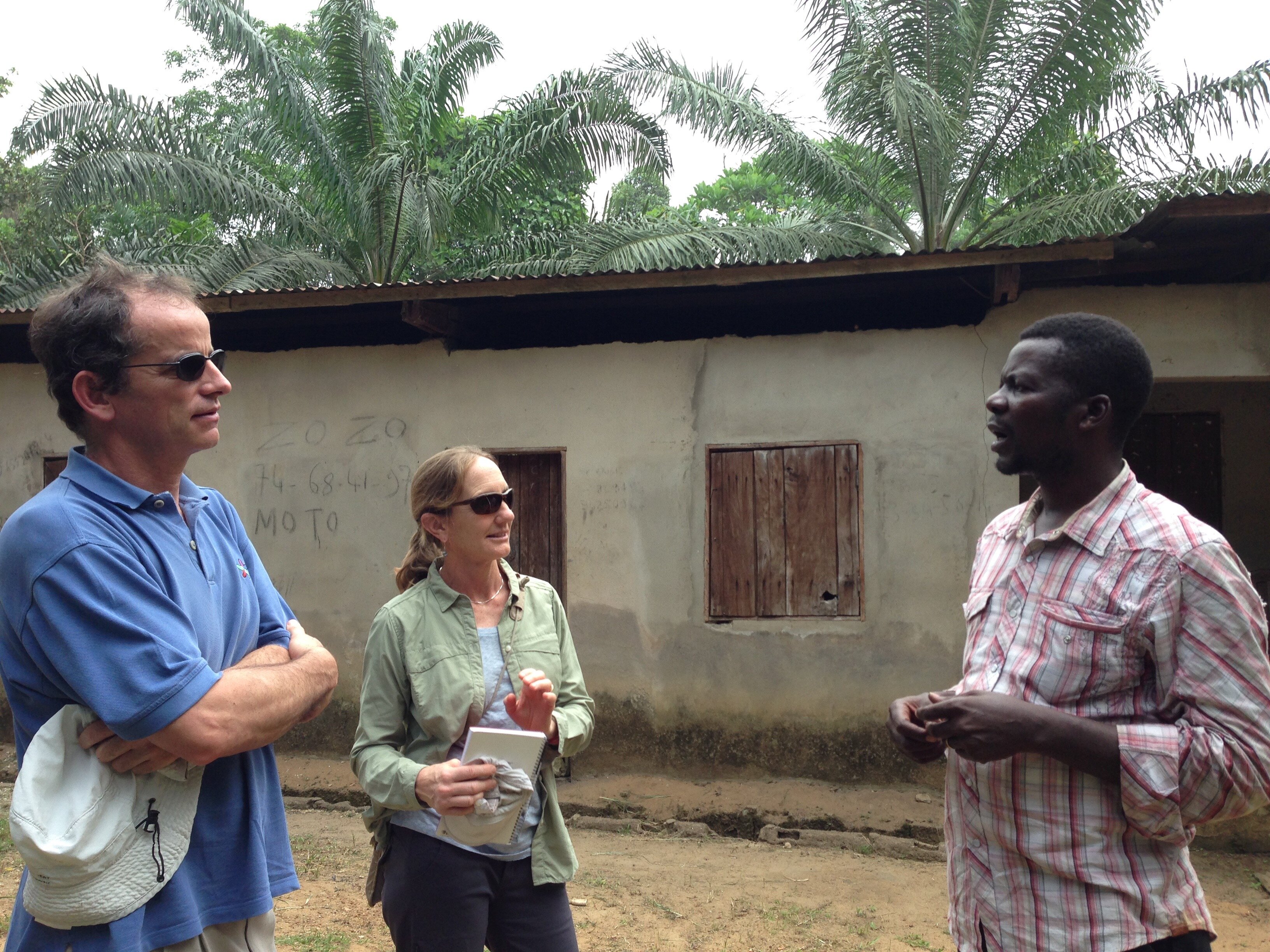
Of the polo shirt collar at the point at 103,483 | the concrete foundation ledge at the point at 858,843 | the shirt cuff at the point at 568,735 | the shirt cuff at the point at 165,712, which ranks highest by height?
the polo shirt collar at the point at 103,483

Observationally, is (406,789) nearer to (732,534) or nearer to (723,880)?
(723,880)

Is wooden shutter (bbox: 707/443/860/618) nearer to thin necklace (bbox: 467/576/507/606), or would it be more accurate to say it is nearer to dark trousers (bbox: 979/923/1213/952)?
thin necklace (bbox: 467/576/507/606)

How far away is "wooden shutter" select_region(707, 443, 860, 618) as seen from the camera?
6457 millimetres

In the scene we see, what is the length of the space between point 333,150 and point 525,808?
11327 mm

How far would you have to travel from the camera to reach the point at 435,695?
8.02ft

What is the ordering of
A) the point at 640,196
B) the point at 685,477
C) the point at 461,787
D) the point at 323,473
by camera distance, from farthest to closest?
the point at 640,196 < the point at 323,473 < the point at 685,477 < the point at 461,787

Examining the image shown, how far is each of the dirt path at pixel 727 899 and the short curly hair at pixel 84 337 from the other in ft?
Result: 11.0

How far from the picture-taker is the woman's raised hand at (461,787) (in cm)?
216

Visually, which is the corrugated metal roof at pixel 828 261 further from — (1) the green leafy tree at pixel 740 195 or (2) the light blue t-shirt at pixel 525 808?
(1) the green leafy tree at pixel 740 195

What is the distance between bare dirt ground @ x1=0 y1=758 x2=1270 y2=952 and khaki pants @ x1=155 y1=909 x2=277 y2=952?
2.76 metres

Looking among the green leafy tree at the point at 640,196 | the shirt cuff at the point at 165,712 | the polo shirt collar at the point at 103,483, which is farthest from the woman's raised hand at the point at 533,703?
the green leafy tree at the point at 640,196

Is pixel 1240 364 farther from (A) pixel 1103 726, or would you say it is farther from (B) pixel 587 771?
(A) pixel 1103 726

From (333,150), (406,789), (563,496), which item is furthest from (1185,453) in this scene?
(333,150)

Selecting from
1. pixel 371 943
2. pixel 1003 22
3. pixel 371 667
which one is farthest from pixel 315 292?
pixel 1003 22
